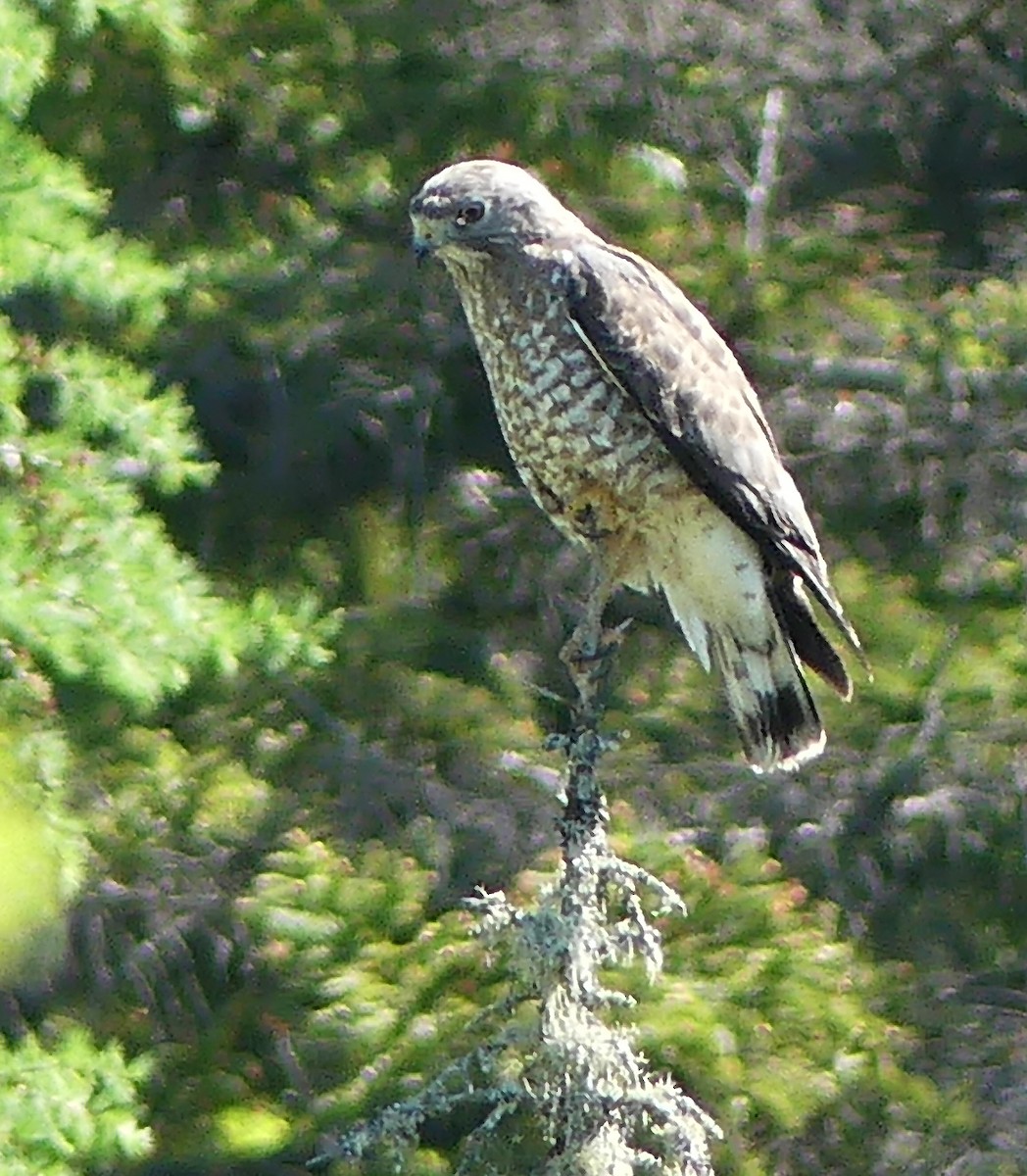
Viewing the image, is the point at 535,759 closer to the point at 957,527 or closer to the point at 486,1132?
the point at 957,527

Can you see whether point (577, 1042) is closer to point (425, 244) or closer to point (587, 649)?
point (587, 649)

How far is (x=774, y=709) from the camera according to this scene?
427 cm

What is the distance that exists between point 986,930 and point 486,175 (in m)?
2.92

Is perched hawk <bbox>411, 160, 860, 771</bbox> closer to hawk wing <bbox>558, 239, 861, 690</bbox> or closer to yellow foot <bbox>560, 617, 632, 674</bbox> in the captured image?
hawk wing <bbox>558, 239, 861, 690</bbox>

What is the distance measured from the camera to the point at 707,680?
610cm

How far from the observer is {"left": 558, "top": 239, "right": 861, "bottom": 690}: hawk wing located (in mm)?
4102

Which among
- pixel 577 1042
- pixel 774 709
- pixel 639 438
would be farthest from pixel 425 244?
pixel 577 1042

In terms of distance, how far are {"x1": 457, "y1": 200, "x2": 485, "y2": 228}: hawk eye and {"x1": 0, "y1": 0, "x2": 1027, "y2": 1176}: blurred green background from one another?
2.49 ft

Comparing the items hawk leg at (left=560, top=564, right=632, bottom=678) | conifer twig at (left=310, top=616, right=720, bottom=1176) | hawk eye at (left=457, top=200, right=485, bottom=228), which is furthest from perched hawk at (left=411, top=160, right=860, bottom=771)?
conifer twig at (left=310, top=616, right=720, bottom=1176)

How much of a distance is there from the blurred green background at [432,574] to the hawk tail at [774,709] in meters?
1.06

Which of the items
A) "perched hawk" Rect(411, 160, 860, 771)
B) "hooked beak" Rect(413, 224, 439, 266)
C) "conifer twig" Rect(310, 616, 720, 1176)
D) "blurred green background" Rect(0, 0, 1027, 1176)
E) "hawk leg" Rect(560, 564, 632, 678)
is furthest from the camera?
"blurred green background" Rect(0, 0, 1027, 1176)

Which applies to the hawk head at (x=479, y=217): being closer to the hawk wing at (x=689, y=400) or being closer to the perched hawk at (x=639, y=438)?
the perched hawk at (x=639, y=438)

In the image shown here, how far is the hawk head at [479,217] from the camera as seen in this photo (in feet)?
13.7

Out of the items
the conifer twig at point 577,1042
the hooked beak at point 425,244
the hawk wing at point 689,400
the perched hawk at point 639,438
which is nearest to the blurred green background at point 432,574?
the hooked beak at point 425,244
